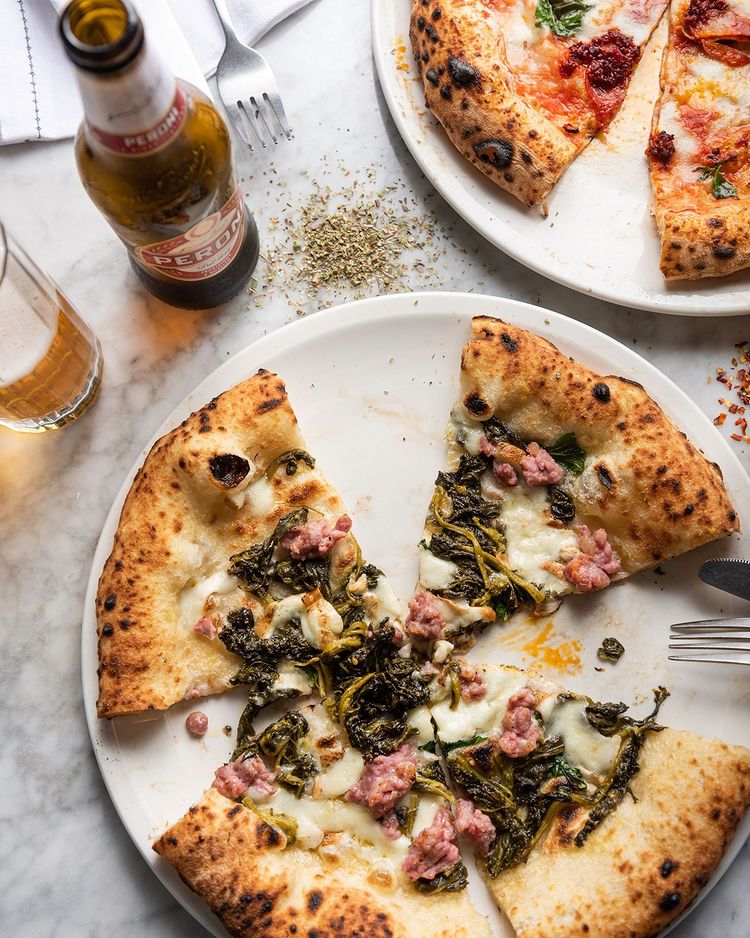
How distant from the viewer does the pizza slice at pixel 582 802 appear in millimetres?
3699

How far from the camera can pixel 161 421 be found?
14.6ft

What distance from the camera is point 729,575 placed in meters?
3.98

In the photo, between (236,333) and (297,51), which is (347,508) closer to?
(236,333)

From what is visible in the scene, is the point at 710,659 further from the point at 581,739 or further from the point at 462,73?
the point at 462,73

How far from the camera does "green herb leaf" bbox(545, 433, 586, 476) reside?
414 centimetres

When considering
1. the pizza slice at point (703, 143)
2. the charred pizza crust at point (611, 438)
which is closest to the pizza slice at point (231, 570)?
the charred pizza crust at point (611, 438)

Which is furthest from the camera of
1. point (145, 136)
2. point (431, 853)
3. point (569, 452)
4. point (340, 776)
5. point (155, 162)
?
point (569, 452)

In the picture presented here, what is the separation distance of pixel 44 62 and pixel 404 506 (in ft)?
9.21

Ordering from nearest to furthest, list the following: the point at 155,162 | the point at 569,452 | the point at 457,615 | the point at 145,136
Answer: the point at 145,136 < the point at 155,162 < the point at 457,615 < the point at 569,452

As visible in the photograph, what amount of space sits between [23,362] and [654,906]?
3.44 metres

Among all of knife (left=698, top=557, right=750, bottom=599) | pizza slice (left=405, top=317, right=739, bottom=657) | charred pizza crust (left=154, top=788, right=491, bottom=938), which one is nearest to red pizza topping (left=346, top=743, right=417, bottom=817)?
charred pizza crust (left=154, top=788, right=491, bottom=938)

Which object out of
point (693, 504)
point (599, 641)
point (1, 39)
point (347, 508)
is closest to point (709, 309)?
point (693, 504)

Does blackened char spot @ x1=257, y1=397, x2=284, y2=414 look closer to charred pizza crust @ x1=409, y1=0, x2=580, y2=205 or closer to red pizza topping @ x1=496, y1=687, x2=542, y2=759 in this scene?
charred pizza crust @ x1=409, y1=0, x2=580, y2=205

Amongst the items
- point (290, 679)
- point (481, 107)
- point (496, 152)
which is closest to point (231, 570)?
point (290, 679)
